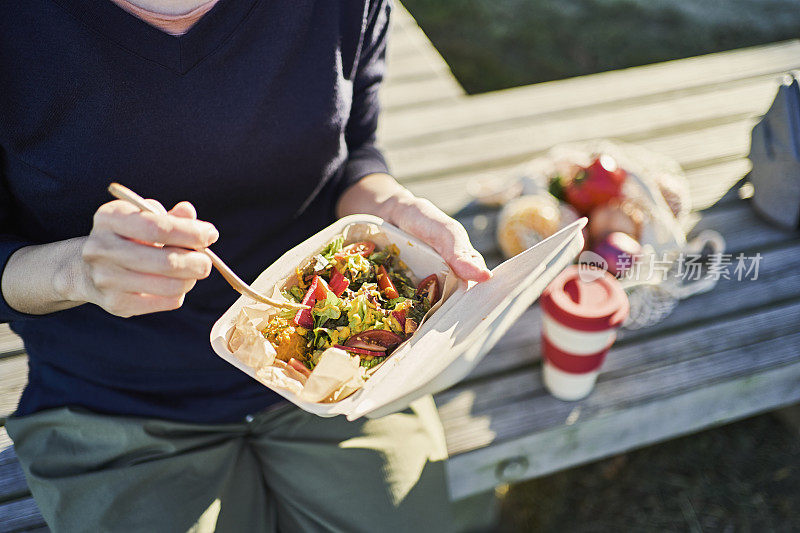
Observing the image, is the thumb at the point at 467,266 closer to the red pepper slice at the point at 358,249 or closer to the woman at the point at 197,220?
the woman at the point at 197,220

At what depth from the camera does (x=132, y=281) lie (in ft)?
2.41

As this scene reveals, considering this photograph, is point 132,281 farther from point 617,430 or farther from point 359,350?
point 617,430

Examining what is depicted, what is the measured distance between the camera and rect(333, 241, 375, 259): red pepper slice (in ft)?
3.32

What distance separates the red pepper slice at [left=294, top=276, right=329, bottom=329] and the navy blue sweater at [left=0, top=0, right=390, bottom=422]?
0.28 meters

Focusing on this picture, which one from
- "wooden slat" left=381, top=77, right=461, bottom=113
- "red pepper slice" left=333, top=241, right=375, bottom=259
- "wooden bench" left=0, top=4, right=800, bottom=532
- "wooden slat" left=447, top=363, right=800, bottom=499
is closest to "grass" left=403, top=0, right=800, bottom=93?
"wooden slat" left=381, top=77, right=461, bottom=113

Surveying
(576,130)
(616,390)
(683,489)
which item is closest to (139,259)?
(616,390)

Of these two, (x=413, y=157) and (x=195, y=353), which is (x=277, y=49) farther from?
(x=413, y=157)

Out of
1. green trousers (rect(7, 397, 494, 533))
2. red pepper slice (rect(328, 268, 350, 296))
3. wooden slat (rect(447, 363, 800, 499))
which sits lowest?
wooden slat (rect(447, 363, 800, 499))

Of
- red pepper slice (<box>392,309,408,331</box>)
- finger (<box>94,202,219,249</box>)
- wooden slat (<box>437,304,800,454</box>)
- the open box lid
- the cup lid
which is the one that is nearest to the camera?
finger (<box>94,202,219,249</box>)

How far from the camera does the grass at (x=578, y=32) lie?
388 centimetres

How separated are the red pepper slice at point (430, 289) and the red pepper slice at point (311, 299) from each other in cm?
17

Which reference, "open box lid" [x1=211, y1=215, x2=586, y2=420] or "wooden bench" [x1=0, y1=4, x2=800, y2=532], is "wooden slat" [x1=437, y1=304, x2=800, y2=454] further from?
"open box lid" [x1=211, y1=215, x2=586, y2=420]

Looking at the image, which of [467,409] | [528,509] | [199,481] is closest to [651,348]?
[467,409]

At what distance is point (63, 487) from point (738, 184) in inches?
81.9
